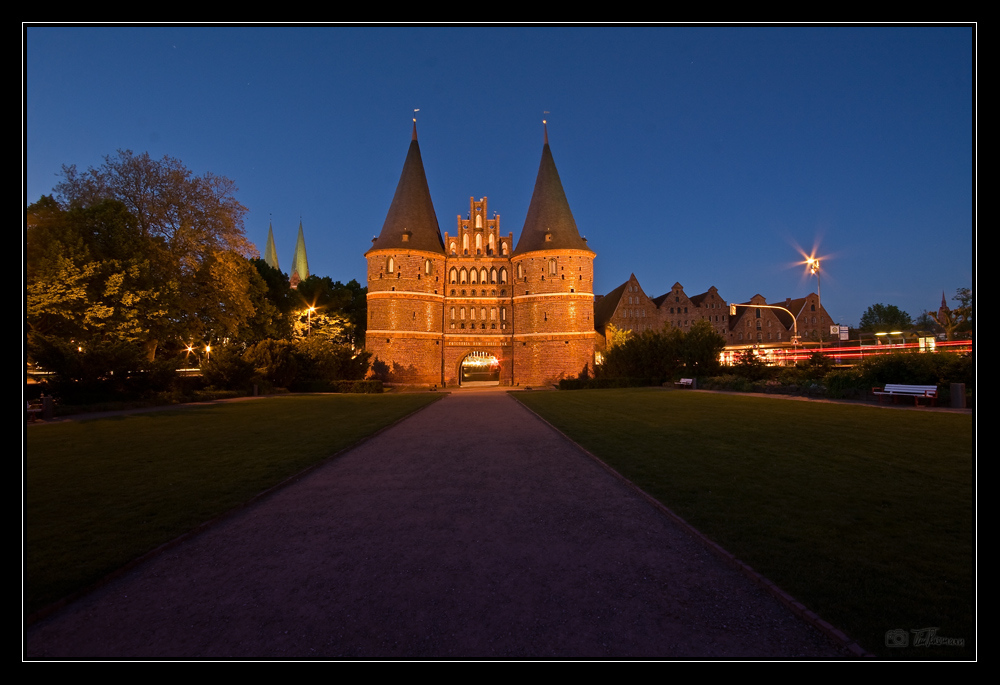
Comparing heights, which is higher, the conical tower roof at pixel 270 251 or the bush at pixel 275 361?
the conical tower roof at pixel 270 251

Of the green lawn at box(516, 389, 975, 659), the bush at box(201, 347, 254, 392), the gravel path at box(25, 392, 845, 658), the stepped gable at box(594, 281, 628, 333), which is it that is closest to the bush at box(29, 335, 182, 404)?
the bush at box(201, 347, 254, 392)

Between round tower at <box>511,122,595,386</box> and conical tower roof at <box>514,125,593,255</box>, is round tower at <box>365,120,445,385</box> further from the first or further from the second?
conical tower roof at <box>514,125,593,255</box>

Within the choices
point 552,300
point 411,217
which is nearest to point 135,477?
point 552,300

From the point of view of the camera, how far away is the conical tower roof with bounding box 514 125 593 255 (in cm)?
4481

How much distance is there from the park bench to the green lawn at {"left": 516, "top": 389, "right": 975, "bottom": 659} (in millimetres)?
3016

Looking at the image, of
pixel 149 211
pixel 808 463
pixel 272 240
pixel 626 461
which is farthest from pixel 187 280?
pixel 272 240

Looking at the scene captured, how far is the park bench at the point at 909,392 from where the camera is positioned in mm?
Result: 15391

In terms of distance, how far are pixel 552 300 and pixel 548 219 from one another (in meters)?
8.31

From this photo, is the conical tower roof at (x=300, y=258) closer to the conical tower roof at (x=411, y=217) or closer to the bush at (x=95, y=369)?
the conical tower roof at (x=411, y=217)

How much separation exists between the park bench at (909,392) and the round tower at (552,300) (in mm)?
26848

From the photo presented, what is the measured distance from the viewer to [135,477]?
7.78 m

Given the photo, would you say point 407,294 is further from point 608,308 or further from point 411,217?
point 608,308

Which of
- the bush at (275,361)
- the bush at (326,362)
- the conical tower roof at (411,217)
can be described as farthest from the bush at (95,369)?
the conical tower roof at (411,217)

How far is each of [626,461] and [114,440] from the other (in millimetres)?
12330
